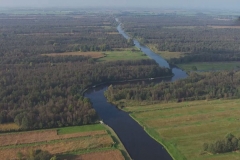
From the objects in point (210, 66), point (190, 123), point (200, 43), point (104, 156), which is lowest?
point (104, 156)

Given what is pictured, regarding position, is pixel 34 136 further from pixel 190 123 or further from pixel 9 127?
pixel 190 123

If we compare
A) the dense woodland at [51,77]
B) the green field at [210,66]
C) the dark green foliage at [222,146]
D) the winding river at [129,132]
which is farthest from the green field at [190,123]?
the green field at [210,66]

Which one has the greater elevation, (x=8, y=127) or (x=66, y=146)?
(x=8, y=127)

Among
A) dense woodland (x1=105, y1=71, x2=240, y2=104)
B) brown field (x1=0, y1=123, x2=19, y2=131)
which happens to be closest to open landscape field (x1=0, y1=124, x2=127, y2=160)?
brown field (x1=0, y1=123, x2=19, y2=131)

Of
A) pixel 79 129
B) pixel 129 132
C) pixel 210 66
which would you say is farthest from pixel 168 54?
pixel 79 129

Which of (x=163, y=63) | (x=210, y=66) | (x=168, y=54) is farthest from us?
(x=168, y=54)

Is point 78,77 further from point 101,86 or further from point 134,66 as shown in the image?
point 134,66

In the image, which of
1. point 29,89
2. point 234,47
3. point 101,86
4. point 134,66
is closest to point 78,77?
point 101,86

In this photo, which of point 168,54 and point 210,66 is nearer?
point 210,66
